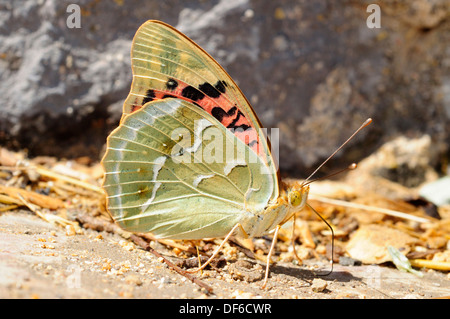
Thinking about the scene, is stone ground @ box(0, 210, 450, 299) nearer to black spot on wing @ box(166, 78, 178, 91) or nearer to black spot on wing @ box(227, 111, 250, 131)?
black spot on wing @ box(227, 111, 250, 131)

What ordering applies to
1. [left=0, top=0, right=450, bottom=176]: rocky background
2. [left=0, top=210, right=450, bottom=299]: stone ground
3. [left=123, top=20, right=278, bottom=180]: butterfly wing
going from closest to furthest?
[left=0, top=210, right=450, bottom=299]: stone ground
[left=123, top=20, right=278, bottom=180]: butterfly wing
[left=0, top=0, right=450, bottom=176]: rocky background

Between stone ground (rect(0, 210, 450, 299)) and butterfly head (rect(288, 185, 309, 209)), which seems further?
butterfly head (rect(288, 185, 309, 209))

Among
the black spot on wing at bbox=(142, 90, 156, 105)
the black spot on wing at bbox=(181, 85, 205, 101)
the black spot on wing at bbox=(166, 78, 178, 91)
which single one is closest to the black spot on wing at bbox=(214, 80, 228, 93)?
the black spot on wing at bbox=(181, 85, 205, 101)

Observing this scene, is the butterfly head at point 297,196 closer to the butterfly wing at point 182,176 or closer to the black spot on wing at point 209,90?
the butterfly wing at point 182,176

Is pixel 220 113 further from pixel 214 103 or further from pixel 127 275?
pixel 127 275

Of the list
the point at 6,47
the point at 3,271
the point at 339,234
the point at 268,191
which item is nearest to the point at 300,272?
the point at 268,191

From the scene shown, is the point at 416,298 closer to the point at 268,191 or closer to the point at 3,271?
the point at 268,191

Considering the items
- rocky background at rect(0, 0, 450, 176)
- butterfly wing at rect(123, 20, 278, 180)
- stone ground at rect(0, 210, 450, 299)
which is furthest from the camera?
rocky background at rect(0, 0, 450, 176)

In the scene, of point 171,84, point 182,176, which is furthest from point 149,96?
point 182,176
